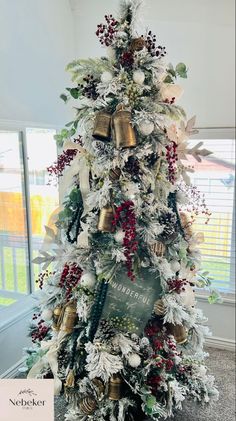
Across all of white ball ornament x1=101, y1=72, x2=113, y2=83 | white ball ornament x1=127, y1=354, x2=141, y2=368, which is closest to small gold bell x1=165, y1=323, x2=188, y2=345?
white ball ornament x1=127, y1=354, x2=141, y2=368

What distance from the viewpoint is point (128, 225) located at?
1.82 m

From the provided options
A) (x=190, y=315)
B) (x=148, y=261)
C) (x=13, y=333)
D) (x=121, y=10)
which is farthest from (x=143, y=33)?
(x=13, y=333)

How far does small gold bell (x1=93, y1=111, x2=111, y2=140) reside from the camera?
1.82m

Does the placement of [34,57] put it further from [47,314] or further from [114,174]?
[47,314]

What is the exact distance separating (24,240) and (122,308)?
3.70 ft

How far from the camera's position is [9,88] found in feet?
7.93

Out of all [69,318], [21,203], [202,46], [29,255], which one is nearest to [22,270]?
[29,255]

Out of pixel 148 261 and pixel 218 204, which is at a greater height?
pixel 218 204

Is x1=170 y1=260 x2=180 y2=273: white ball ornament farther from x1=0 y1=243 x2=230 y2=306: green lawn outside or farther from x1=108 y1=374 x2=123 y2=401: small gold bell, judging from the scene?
x1=0 y1=243 x2=230 y2=306: green lawn outside

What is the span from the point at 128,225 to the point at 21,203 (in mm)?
1199

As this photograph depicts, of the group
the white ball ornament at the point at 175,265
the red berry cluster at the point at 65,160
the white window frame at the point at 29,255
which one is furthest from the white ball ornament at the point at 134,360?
the red berry cluster at the point at 65,160

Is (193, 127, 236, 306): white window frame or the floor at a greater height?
(193, 127, 236, 306): white window frame

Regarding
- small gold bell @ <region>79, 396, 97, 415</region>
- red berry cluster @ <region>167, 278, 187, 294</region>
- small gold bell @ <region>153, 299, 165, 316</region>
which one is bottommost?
small gold bell @ <region>79, 396, 97, 415</region>

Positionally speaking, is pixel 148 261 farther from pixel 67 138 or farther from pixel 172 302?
pixel 67 138
